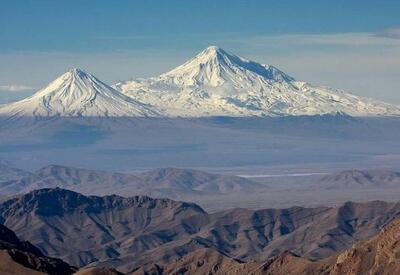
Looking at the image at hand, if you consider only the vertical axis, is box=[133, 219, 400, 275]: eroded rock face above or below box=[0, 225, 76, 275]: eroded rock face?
below

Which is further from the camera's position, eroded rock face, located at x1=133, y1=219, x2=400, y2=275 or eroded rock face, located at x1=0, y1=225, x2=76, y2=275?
eroded rock face, located at x1=133, y1=219, x2=400, y2=275

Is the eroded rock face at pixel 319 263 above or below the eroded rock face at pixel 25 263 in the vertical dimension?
below

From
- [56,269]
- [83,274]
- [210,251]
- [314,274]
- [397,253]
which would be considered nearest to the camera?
[83,274]

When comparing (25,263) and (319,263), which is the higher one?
(25,263)

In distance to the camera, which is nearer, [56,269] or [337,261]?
[56,269]

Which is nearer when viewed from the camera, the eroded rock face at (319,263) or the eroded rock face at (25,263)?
the eroded rock face at (25,263)

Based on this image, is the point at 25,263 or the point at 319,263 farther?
the point at 319,263

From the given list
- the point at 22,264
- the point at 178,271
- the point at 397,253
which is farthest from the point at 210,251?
the point at 22,264

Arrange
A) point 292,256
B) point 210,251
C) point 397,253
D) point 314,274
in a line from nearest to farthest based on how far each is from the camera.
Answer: point 397,253
point 314,274
point 292,256
point 210,251

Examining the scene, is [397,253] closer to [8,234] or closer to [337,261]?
[337,261]

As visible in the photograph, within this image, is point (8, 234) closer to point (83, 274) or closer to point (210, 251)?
point (210, 251)
